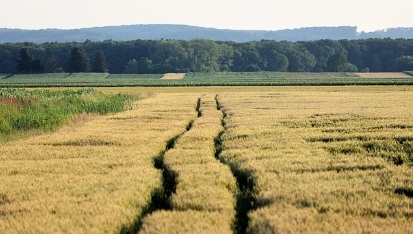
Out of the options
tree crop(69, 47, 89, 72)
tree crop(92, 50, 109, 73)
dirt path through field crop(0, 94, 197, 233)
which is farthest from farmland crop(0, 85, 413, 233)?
tree crop(92, 50, 109, 73)

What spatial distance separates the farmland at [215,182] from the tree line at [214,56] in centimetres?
13887

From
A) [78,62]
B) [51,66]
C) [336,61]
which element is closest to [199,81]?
[78,62]

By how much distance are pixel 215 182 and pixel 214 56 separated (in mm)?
158178

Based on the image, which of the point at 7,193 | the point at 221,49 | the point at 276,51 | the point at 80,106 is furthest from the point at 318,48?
the point at 7,193

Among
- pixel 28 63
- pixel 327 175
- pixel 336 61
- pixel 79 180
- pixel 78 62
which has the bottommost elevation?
pixel 28 63

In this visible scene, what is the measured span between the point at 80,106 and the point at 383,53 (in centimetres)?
14833

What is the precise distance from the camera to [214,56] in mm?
169000

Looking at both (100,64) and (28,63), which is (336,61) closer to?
(100,64)

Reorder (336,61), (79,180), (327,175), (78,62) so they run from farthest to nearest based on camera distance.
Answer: (336,61), (78,62), (79,180), (327,175)

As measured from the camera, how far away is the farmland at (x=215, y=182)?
926cm

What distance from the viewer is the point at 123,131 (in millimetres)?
23953

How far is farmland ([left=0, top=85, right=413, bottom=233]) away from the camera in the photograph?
9258 millimetres

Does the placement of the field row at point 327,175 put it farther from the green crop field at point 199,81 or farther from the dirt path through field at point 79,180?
the green crop field at point 199,81

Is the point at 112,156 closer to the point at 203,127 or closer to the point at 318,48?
the point at 203,127
